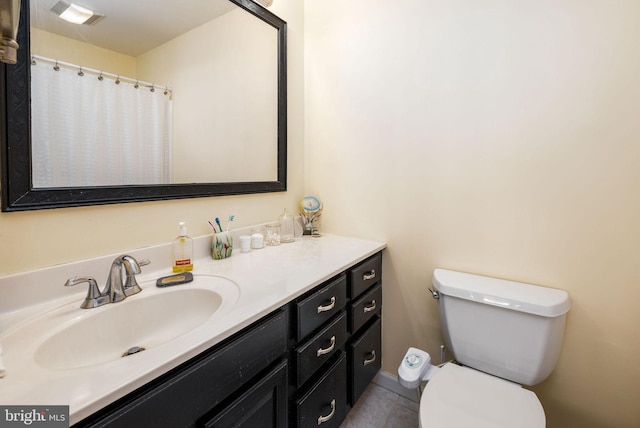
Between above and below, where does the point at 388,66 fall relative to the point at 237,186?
above

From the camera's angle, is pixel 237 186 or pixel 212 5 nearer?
pixel 212 5

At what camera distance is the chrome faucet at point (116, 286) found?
838mm

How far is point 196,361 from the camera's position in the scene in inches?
25.8

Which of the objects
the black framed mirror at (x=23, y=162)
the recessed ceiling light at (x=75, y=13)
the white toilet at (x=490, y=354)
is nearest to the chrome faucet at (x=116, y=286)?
the black framed mirror at (x=23, y=162)

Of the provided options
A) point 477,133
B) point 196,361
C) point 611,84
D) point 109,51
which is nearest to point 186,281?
point 196,361

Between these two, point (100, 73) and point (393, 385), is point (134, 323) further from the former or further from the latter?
point (393, 385)

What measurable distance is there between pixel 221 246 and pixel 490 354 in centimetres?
120

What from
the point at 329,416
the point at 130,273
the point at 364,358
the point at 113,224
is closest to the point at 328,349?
the point at 329,416

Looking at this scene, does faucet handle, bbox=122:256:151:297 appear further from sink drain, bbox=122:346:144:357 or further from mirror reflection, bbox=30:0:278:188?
mirror reflection, bbox=30:0:278:188

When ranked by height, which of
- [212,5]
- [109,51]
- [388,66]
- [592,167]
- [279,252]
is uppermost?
[212,5]

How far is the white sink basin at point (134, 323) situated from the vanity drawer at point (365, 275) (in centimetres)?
54

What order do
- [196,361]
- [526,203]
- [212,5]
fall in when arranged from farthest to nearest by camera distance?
1. [212,5]
2. [526,203]
3. [196,361]

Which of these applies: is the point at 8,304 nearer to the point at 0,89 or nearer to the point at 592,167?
the point at 0,89

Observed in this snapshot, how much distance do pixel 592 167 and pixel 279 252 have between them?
4.36 feet
